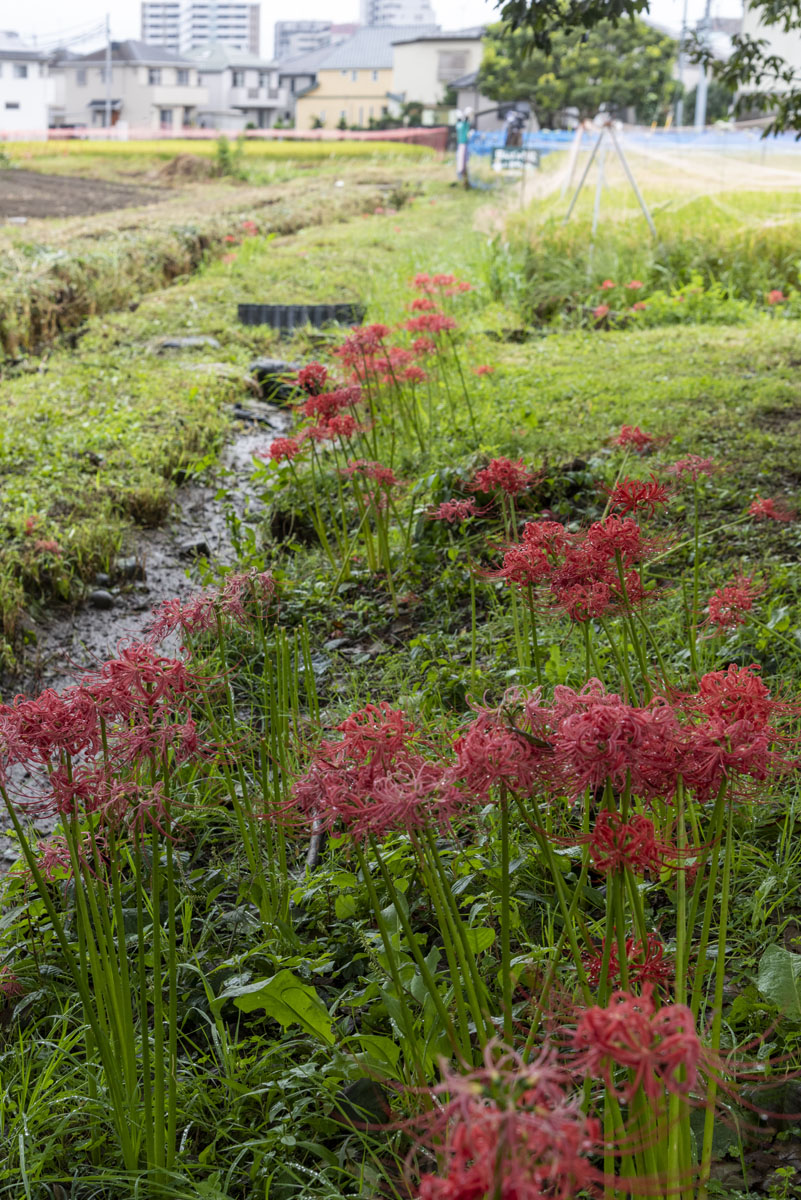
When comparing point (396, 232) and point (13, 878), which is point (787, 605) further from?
point (396, 232)

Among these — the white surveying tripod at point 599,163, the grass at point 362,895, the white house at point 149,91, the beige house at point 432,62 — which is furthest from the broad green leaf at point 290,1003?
the white house at point 149,91

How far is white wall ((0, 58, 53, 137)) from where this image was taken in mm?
67562

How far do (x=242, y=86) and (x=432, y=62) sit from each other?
30405 mm

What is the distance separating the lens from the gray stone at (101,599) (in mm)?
4867

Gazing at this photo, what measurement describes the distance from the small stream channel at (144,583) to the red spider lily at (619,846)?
229 cm

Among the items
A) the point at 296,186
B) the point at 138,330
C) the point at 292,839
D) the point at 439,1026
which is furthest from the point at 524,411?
the point at 296,186

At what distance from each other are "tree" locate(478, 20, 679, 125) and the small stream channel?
48218mm

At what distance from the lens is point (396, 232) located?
16.9 meters

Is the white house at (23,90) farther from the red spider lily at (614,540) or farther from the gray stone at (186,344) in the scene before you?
the red spider lily at (614,540)

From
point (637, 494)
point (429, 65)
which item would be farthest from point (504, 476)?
point (429, 65)

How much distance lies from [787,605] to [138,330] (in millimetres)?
7631

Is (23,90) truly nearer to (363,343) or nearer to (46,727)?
(363,343)

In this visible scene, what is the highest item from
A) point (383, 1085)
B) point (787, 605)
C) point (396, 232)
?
point (396, 232)

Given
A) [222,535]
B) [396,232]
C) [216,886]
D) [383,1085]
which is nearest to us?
[383,1085]
